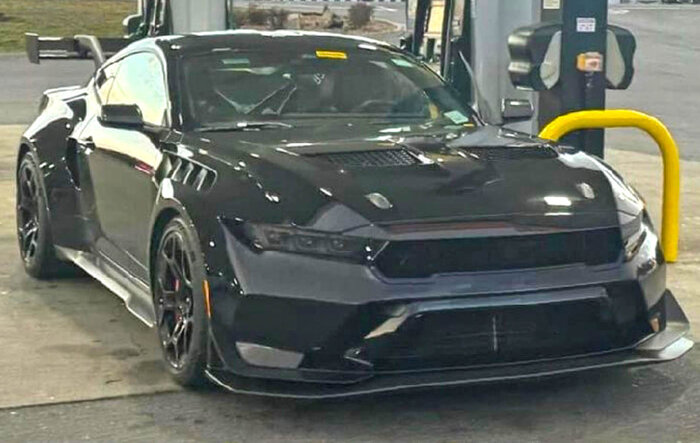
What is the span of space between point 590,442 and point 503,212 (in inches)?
35.5

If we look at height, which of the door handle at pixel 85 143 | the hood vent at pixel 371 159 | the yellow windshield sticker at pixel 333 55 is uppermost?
the yellow windshield sticker at pixel 333 55

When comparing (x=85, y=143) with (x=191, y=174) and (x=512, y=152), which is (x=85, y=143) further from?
(x=512, y=152)

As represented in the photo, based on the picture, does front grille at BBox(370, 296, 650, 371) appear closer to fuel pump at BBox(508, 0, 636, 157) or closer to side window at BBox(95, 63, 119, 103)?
side window at BBox(95, 63, 119, 103)

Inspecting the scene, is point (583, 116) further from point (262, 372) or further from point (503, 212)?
point (262, 372)

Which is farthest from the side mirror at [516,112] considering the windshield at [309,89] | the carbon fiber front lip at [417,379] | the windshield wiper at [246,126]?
the carbon fiber front lip at [417,379]

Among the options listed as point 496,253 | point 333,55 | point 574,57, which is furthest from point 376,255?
point 574,57

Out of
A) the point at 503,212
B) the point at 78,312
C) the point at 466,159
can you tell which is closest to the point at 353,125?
the point at 466,159

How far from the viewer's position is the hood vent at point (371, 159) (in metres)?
5.10

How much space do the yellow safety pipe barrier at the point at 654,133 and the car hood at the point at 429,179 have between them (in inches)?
80.5

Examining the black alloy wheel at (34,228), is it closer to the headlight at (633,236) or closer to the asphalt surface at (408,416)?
the asphalt surface at (408,416)

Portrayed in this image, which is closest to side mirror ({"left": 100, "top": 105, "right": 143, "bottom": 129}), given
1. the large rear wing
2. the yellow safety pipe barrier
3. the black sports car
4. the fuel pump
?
the black sports car

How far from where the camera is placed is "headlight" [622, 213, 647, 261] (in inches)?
198

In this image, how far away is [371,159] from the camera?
518 cm

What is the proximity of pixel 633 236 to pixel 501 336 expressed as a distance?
2.39ft
